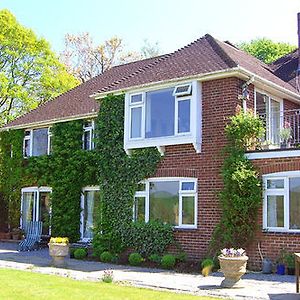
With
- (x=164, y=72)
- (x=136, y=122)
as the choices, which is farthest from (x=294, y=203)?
(x=164, y=72)

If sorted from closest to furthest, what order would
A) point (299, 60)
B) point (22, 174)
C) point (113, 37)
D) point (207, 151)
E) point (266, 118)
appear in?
point (207, 151)
point (266, 118)
point (299, 60)
point (22, 174)
point (113, 37)

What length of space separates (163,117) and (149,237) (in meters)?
4.14

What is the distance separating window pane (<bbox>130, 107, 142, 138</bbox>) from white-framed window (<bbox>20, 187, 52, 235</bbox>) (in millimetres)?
6722

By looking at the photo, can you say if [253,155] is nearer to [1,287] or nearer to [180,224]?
[180,224]

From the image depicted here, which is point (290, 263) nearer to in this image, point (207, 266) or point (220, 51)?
point (207, 266)

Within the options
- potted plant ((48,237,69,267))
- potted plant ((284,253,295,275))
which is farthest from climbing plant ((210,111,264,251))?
potted plant ((48,237,69,267))

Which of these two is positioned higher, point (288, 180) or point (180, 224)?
point (288, 180)

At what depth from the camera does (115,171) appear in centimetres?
1975

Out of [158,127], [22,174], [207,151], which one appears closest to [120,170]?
[158,127]

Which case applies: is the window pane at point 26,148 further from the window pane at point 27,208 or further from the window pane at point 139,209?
the window pane at point 139,209

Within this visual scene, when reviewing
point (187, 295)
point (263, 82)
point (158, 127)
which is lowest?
point (187, 295)

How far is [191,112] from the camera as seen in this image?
17641mm

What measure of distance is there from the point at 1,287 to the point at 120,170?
28.3ft

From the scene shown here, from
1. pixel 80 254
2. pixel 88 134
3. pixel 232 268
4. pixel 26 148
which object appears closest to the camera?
pixel 232 268
